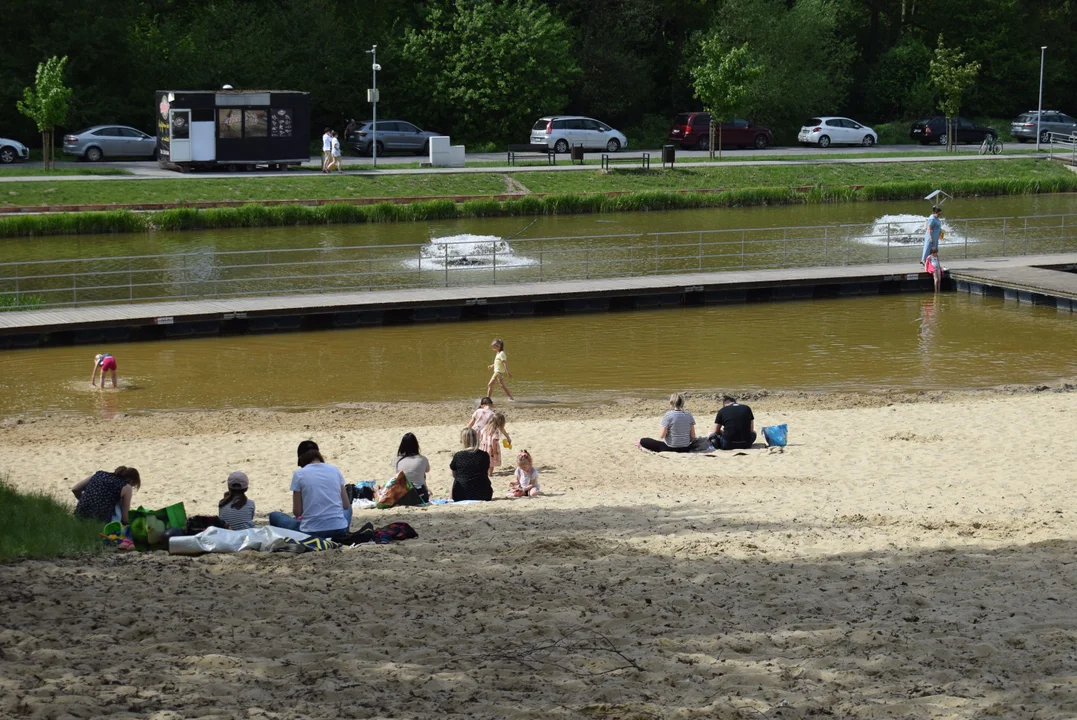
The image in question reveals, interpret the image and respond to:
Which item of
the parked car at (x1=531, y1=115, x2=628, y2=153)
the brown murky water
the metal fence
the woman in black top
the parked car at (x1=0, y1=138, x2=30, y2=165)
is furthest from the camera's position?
the parked car at (x1=531, y1=115, x2=628, y2=153)

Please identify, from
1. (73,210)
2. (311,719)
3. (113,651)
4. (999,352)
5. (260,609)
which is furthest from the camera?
(73,210)

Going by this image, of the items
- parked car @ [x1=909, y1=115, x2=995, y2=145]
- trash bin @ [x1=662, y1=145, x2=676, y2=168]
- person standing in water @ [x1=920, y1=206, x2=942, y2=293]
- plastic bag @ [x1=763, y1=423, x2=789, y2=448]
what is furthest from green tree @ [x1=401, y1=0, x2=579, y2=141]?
plastic bag @ [x1=763, y1=423, x2=789, y2=448]

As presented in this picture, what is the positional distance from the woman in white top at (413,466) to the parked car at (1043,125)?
59562mm

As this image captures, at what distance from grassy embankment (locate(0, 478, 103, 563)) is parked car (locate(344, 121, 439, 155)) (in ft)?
145

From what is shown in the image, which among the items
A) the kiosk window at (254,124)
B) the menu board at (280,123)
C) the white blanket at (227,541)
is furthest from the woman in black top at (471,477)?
the menu board at (280,123)

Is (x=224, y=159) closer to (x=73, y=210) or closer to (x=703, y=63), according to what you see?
(x=73, y=210)

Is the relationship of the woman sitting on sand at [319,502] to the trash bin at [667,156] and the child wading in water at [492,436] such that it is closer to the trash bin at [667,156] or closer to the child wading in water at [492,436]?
the child wading in water at [492,436]

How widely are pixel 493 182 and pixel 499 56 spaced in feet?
42.6

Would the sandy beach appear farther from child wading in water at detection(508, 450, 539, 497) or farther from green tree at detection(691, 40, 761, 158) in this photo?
green tree at detection(691, 40, 761, 158)

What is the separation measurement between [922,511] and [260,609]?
709 centimetres

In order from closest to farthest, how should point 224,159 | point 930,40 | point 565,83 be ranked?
point 224,159 → point 565,83 → point 930,40

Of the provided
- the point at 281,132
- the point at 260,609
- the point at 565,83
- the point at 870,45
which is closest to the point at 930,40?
the point at 870,45

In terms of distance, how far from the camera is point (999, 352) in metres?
26.1

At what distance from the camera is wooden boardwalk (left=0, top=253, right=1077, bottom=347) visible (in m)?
26.3
